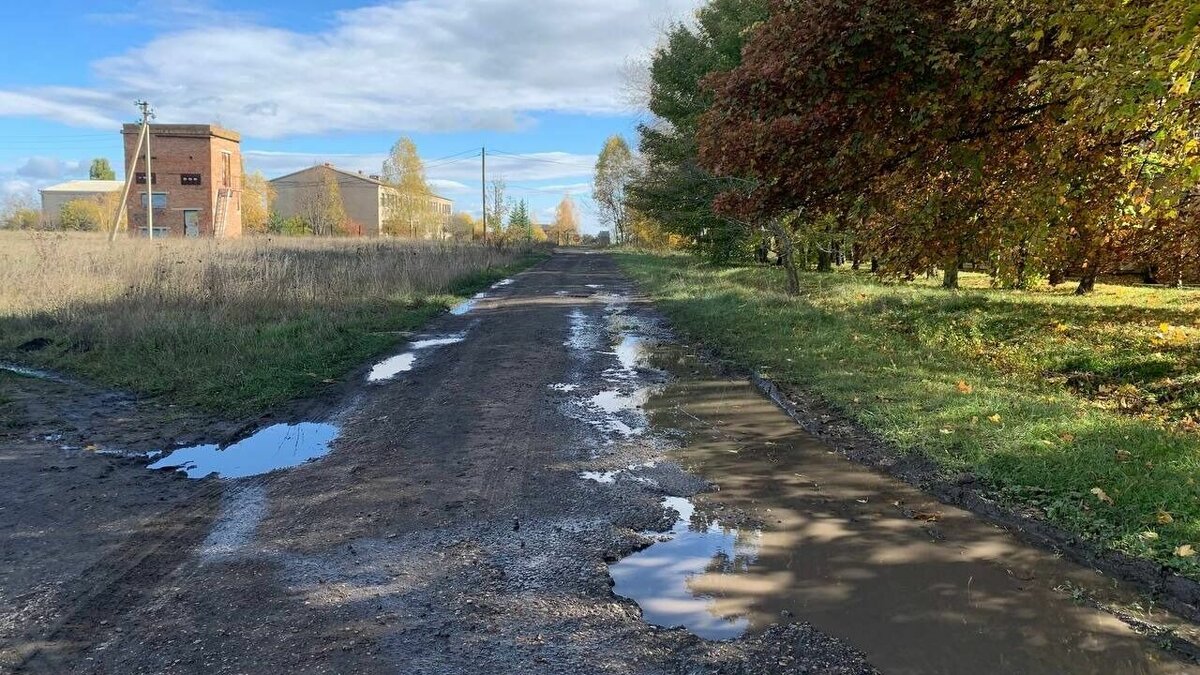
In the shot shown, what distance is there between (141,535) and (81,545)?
0.28 meters

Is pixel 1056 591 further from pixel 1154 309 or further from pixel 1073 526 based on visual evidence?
pixel 1154 309

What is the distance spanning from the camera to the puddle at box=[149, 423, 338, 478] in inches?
212

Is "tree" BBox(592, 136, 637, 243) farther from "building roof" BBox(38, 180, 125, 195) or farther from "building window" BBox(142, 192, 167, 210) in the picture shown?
"building roof" BBox(38, 180, 125, 195)

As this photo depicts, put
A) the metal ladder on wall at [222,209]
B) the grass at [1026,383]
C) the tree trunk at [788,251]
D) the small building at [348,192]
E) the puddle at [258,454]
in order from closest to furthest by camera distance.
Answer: the grass at [1026,383], the puddle at [258,454], the tree trunk at [788,251], the metal ladder on wall at [222,209], the small building at [348,192]

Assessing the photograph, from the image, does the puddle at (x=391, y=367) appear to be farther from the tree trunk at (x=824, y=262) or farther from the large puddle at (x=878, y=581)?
the tree trunk at (x=824, y=262)

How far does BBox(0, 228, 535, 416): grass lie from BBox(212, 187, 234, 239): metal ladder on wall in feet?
136

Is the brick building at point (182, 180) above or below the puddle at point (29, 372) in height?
above

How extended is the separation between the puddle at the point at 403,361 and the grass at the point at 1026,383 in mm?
4276

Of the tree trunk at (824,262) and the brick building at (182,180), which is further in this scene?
the brick building at (182,180)

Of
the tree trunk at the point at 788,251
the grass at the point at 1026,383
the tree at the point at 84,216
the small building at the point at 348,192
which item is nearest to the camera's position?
the grass at the point at 1026,383

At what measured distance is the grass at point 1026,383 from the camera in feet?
14.8

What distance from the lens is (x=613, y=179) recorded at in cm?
6650

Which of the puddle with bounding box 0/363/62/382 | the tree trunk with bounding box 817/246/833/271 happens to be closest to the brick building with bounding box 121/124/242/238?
the tree trunk with bounding box 817/246/833/271

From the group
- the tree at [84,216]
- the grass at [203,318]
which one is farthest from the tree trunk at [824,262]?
the tree at [84,216]
